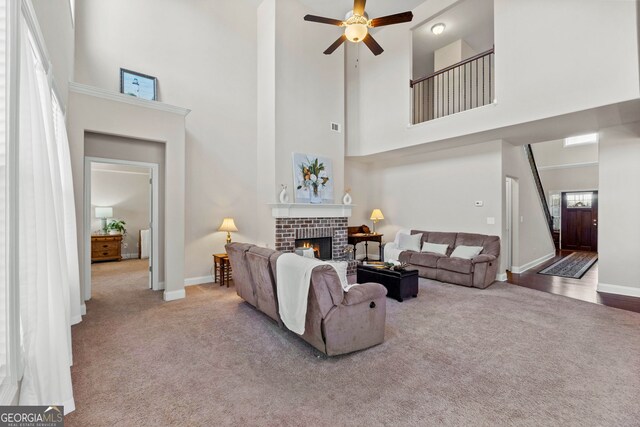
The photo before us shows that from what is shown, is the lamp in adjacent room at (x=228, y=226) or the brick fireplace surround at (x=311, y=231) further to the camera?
the brick fireplace surround at (x=311, y=231)

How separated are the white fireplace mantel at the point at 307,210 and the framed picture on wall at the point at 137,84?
279 centimetres

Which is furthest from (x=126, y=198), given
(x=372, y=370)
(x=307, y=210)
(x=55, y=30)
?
(x=372, y=370)

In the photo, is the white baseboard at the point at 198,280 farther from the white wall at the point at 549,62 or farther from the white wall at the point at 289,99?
the white wall at the point at 549,62

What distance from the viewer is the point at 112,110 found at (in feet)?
13.6

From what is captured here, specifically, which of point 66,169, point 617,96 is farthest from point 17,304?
point 617,96

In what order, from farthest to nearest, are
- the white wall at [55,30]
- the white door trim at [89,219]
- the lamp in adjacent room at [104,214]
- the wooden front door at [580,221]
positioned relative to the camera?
1. the wooden front door at [580,221]
2. the lamp in adjacent room at [104,214]
3. the white door trim at [89,219]
4. the white wall at [55,30]

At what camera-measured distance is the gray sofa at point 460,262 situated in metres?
5.18

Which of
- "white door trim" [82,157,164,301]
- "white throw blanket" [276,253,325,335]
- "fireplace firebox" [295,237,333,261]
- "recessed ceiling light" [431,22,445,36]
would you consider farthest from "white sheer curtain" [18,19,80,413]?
"recessed ceiling light" [431,22,445,36]

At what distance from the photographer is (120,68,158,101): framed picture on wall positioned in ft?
15.7

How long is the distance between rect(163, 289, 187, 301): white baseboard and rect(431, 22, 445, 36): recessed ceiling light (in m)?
7.49

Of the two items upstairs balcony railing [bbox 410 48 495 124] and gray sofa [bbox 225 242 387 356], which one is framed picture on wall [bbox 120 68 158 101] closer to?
gray sofa [bbox 225 242 387 356]

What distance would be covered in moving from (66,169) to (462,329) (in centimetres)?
459

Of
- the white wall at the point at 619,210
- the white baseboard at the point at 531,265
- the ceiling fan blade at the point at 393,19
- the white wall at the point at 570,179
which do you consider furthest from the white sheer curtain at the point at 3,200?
the white wall at the point at 570,179

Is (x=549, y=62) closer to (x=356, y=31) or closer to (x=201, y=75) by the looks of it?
(x=356, y=31)
